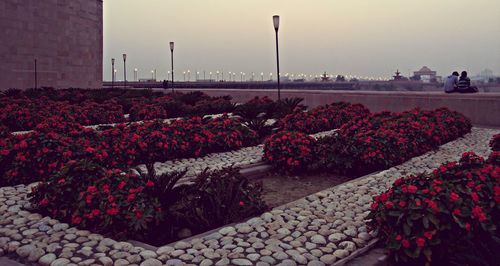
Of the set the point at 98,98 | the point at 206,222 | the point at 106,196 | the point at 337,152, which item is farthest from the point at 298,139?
the point at 98,98

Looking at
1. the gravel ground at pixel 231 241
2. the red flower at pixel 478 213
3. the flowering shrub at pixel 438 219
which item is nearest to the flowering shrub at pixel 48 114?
the gravel ground at pixel 231 241

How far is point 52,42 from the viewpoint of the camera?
32.5m

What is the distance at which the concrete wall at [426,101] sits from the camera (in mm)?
14677

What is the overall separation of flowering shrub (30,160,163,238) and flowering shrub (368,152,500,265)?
2.34 metres

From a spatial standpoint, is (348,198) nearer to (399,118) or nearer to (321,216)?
(321,216)

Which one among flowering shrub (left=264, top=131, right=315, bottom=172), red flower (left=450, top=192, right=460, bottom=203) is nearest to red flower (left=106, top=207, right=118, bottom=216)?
red flower (left=450, top=192, right=460, bottom=203)

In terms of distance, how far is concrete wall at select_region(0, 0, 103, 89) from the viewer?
2947 cm

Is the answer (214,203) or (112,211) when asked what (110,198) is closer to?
→ (112,211)

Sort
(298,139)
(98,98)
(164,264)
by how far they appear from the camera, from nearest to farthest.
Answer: (164,264), (298,139), (98,98)

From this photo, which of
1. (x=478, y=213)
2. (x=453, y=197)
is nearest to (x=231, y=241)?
(x=453, y=197)

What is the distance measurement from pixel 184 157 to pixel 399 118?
541 centimetres

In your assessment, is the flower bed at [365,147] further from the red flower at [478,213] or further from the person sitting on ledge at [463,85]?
the person sitting on ledge at [463,85]

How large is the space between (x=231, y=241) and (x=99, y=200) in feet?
5.02

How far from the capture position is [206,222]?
16.2 ft
